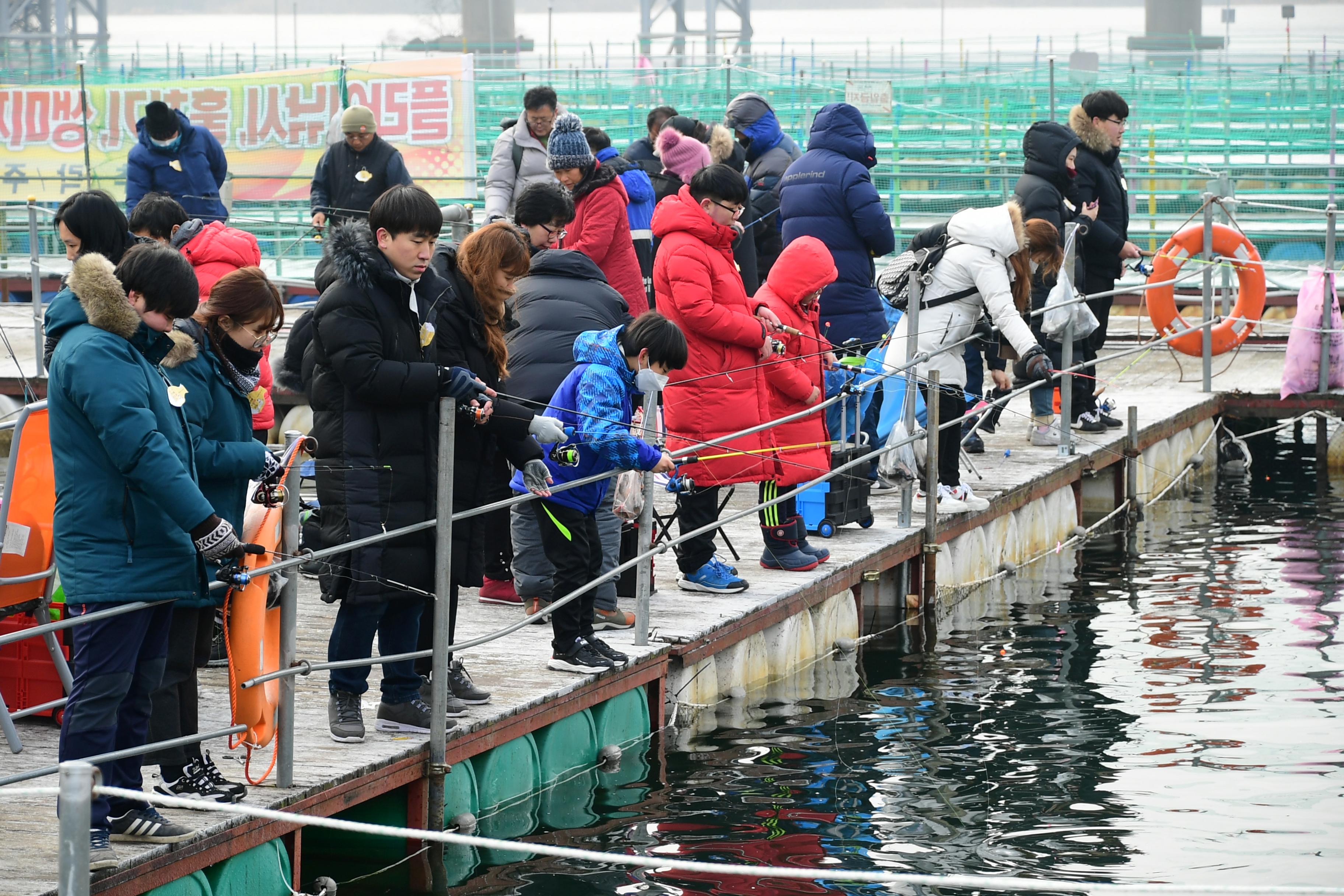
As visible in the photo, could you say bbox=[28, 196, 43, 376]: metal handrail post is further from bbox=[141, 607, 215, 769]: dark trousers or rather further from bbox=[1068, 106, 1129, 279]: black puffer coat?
bbox=[141, 607, 215, 769]: dark trousers

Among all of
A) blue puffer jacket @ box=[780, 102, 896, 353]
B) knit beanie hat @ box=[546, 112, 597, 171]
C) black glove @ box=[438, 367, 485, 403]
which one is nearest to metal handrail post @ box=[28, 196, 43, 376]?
knit beanie hat @ box=[546, 112, 597, 171]

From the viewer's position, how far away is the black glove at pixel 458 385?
5.06 meters

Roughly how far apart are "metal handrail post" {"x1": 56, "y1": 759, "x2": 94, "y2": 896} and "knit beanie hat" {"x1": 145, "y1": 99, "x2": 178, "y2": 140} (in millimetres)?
7026

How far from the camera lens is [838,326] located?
29.7 feet

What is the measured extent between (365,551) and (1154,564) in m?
6.59

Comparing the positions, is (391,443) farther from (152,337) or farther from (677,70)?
(677,70)

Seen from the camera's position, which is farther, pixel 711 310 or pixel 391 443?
pixel 711 310

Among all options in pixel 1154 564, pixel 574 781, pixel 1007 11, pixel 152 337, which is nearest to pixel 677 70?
pixel 1154 564

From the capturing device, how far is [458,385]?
5.08m

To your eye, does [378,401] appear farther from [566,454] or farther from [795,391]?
[795,391]

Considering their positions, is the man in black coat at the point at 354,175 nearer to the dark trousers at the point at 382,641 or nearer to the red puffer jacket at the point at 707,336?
the red puffer jacket at the point at 707,336

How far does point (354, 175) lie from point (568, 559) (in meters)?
4.54

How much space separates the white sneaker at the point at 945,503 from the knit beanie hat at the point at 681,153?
2.19 m

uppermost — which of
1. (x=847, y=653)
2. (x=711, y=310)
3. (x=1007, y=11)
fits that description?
(x=1007, y=11)
